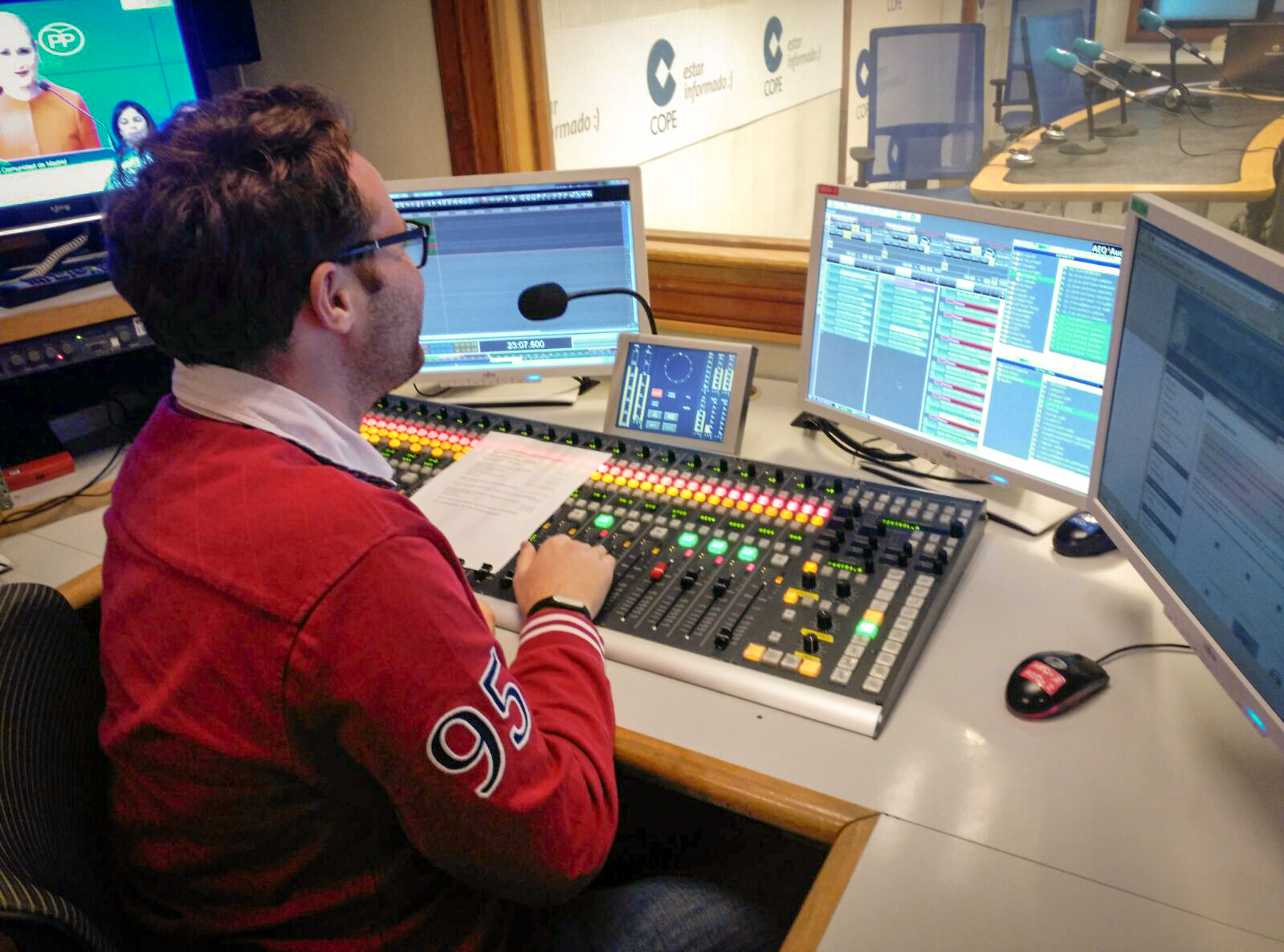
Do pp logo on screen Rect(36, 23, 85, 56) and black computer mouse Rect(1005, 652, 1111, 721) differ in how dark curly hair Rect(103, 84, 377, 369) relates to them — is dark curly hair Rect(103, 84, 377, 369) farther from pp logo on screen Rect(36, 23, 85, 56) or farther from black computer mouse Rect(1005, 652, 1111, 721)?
pp logo on screen Rect(36, 23, 85, 56)

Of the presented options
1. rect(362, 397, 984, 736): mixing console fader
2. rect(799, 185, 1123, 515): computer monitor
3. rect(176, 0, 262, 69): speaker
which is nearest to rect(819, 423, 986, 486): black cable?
rect(799, 185, 1123, 515): computer monitor

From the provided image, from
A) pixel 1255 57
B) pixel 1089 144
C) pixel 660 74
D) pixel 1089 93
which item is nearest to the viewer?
pixel 1255 57

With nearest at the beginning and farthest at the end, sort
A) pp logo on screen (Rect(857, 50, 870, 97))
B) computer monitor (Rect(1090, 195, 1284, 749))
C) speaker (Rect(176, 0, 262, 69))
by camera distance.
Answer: computer monitor (Rect(1090, 195, 1284, 749)), speaker (Rect(176, 0, 262, 69)), pp logo on screen (Rect(857, 50, 870, 97))

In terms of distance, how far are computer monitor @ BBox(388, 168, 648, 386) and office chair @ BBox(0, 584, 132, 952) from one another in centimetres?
81

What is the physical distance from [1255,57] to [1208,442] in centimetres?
248

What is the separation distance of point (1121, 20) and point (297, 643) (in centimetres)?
384

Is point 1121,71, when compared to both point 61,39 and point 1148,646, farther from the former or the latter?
point 61,39

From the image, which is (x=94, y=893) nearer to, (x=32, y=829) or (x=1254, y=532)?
(x=32, y=829)

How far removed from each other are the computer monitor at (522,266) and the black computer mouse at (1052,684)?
2.81 ft

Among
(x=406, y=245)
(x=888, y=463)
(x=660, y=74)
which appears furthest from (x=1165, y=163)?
(x=406, y=245)

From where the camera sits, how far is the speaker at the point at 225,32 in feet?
6.43

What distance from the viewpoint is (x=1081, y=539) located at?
1.21 m

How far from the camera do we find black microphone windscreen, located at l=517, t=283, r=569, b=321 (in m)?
1.55

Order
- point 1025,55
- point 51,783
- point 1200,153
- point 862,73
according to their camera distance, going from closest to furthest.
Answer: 1. point 51,783
2. point 1200,153
3. point 1025,55
4. point 862,73
